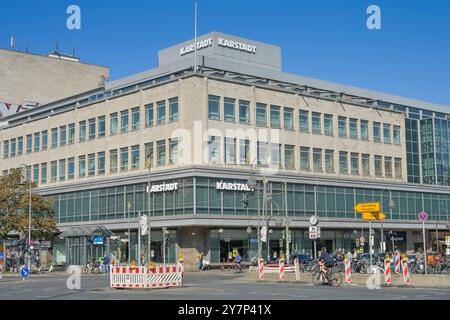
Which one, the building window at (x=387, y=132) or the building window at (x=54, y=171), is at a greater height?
the building window at (x=387, y=132)

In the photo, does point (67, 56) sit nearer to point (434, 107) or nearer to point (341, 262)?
point (434, 107)

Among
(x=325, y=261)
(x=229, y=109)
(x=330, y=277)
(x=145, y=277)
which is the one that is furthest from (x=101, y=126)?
(x=330, y=277)

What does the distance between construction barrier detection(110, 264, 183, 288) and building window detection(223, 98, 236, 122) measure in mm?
33737

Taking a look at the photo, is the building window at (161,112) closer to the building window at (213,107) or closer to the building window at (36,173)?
the building window at (213,107)

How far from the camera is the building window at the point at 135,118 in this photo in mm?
68625

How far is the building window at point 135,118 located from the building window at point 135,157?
7.04ft

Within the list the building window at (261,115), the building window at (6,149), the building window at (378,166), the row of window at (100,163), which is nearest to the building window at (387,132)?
the building window at (378,166)

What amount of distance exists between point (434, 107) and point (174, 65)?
4125 cm

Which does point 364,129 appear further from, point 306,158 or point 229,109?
point 229,109

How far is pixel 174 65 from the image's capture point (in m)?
77.4

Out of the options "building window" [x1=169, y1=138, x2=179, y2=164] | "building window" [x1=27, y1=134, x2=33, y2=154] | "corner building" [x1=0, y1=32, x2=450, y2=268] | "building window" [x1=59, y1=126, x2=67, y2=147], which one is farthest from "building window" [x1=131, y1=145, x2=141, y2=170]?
"building window" [x1=27, y1=134, x2=33, y2=154]

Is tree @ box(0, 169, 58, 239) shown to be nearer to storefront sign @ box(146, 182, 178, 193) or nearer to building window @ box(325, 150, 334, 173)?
storefront sign @ box(146, 182, 178, 193)
